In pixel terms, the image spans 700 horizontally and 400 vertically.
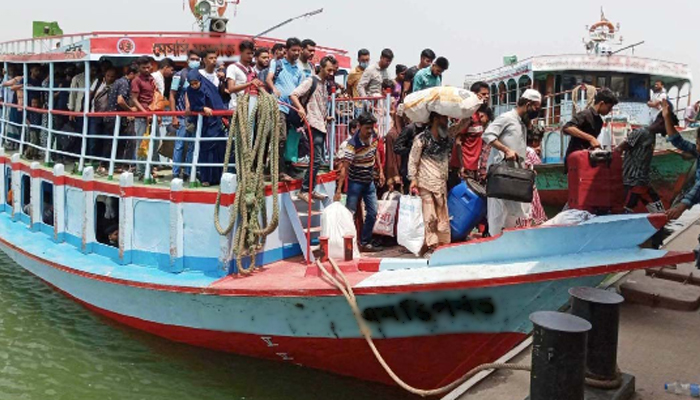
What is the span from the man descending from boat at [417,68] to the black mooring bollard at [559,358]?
5.87m

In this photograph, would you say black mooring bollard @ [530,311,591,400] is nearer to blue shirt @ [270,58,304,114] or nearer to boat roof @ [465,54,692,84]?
blue shirt @ [270,58,304,114]

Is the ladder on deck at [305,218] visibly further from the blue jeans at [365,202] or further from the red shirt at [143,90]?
the red shirt at [143,90]

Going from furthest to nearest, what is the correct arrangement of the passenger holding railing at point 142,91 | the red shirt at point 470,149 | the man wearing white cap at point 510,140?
the passenger holding railing at point 142,91 < the red shirt at point 470,149 < the man wearing white cap at point 510,140

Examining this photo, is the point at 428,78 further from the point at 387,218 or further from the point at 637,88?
the point at 637,88

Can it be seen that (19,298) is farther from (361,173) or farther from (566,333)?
(566,333)

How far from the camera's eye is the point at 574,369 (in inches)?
122

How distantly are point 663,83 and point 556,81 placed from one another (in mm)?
2776

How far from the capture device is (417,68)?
29.6 feet

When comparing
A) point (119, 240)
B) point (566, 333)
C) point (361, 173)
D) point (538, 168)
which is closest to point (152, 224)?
point (119, 240)

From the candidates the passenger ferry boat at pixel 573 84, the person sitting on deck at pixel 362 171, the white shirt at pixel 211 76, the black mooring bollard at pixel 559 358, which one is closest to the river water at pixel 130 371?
the person sitting on deck at pixel 362 171

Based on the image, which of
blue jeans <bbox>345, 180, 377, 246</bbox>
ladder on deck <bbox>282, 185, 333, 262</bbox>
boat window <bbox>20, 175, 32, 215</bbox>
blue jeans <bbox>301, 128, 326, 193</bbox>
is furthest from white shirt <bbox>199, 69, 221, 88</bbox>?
boat window <bbox>20, 175, 32, 215</bbox>

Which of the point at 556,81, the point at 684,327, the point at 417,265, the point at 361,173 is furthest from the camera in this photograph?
the point at 556,81

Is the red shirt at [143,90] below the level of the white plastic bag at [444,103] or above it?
above

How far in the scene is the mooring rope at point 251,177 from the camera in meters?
5.77
